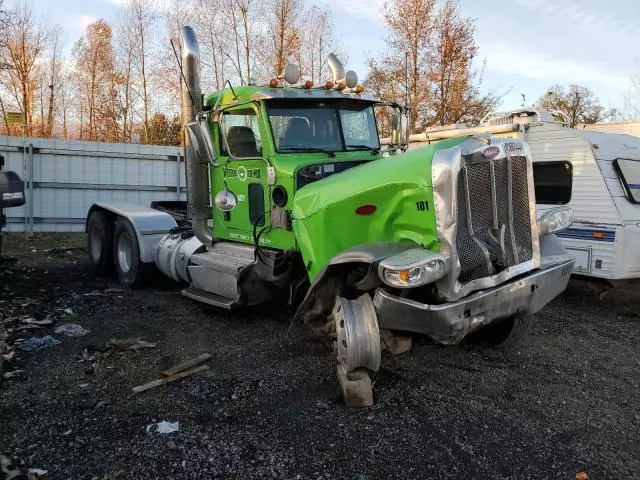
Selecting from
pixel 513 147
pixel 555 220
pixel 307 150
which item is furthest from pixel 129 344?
pixel 555 220

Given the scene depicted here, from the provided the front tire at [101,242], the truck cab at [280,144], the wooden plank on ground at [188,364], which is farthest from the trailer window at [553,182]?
the front tire at [101,242]

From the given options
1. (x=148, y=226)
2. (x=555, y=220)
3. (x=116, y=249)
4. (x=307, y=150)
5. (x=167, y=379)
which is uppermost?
(x=307, y=150)

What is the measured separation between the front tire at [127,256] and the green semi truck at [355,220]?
41.5 inches

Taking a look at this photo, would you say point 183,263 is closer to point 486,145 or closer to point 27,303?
point 27,303

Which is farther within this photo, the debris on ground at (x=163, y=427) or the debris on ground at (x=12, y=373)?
the debris on ground at (x=12, y=373)

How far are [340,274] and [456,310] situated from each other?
1.00 meters

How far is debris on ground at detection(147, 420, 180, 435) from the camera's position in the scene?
3434 millimetres

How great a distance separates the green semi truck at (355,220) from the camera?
351cm

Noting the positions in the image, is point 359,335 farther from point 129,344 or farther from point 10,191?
point 10,191

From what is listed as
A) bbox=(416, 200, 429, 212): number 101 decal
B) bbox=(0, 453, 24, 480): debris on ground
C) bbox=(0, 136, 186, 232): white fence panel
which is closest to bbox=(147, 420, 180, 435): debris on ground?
bbox=(0, 453, 24, 480): debris on ground

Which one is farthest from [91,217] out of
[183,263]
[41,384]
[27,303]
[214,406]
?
[214,406]

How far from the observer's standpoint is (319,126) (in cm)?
535

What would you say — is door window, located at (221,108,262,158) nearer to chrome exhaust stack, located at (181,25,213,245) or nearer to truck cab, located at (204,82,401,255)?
truck cab, located at (204,82,401,255)

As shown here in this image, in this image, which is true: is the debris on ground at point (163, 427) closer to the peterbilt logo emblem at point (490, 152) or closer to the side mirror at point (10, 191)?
the peterbilt logo emblem at point (490, 152)
